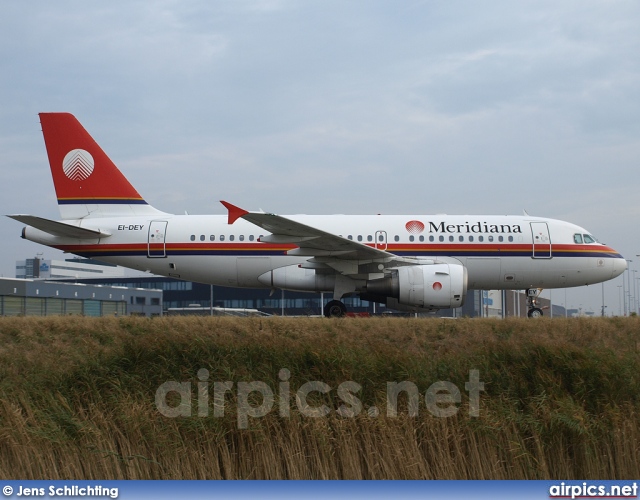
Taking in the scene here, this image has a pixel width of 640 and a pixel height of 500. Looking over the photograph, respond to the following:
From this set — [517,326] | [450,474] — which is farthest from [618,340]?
[450,474]

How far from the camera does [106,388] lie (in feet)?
41.2

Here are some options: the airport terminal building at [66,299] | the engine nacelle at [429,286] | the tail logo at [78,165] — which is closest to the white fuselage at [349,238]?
the tail logo at [78,165]

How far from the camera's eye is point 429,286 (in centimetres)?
1925

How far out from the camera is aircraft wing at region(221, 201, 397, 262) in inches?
736

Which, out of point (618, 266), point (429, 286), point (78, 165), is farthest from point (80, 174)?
point (618, 266)

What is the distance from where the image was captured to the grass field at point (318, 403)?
34.4 ft

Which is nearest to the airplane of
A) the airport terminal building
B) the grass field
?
the grass field

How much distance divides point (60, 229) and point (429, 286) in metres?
10.8

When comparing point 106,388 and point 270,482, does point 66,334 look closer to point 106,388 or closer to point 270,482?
point 106,388

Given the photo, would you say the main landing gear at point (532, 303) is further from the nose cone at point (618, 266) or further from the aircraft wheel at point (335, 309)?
the aircraft wheel at point (335, 309)

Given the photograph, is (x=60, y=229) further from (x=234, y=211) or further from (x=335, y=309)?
(x=335, y=309)

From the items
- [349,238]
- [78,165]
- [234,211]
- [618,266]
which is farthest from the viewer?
[618,266]

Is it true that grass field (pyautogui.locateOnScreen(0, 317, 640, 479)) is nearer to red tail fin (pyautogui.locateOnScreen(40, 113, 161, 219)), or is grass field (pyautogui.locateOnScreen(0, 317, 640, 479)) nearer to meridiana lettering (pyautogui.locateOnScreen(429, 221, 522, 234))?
meridiana lettering (pyautogui.locateOnScreen(429, 221, 522, 234))

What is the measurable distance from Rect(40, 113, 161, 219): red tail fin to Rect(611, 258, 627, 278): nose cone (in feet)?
48.4
